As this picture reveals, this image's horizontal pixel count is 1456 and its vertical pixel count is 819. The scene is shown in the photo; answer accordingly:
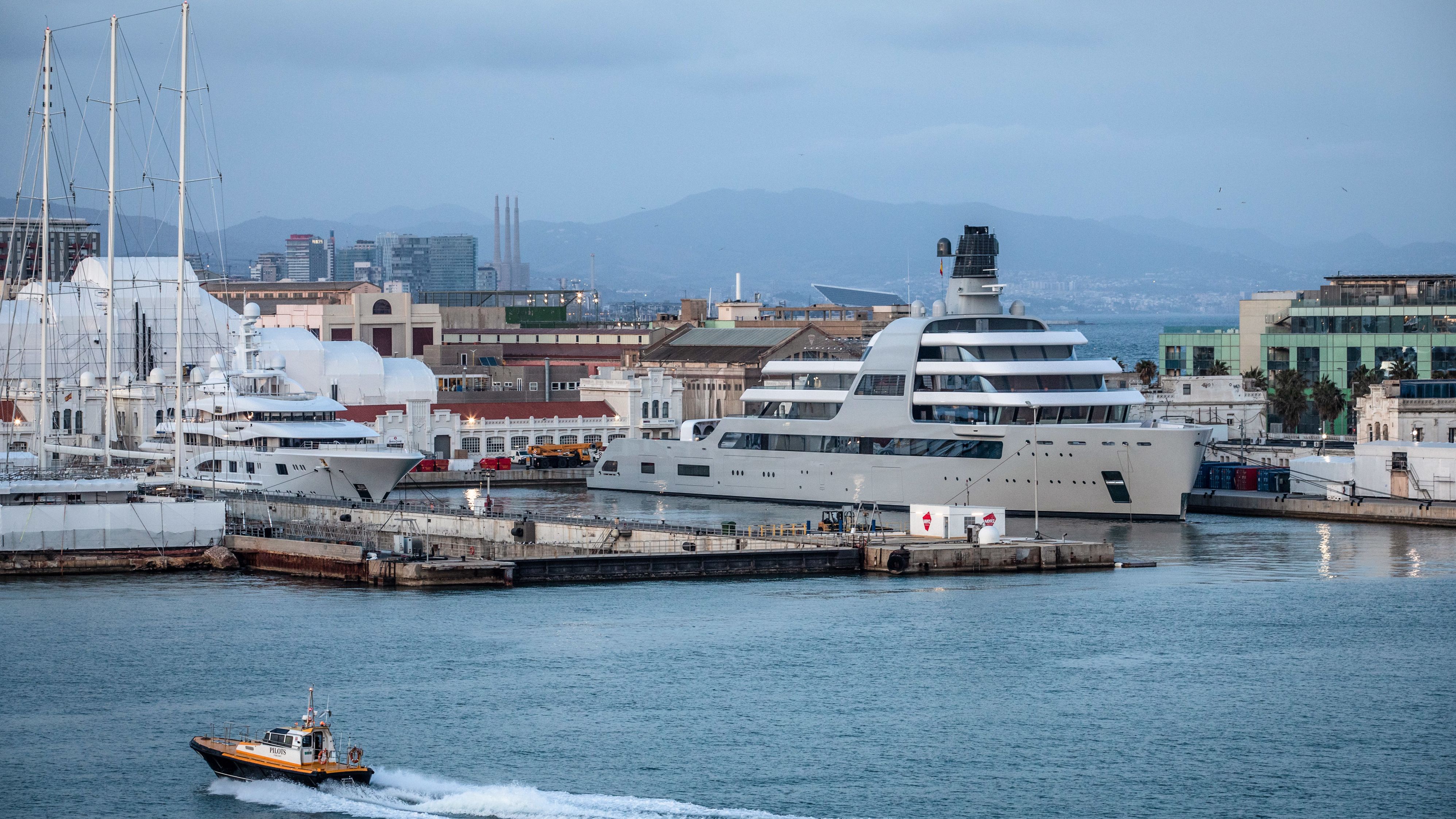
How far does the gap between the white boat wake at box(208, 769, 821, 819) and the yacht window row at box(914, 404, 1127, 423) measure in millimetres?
34817

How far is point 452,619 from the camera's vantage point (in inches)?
1697

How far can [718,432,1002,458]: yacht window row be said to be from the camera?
206ft

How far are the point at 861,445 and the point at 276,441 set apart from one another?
1851 centimetres

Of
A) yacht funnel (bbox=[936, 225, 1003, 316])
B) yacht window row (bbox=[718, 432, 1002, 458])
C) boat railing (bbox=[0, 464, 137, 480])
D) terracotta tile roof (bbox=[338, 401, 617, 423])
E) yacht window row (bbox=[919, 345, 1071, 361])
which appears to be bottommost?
boat railing (bbox=[0, 464, 137, 480])

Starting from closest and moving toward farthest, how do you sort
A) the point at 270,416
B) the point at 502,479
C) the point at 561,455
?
the point at 270,416 < the point at 502,479 < the point at 561,455

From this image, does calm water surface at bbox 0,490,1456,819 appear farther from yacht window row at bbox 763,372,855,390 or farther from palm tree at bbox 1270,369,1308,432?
palm tree at bbox 1270,369,1308,432

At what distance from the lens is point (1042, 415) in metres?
62.3

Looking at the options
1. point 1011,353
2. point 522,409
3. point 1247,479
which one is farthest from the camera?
point 522,409

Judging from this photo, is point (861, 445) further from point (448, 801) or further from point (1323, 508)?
point (448, 801)

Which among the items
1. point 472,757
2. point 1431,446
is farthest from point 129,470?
point 1431,446

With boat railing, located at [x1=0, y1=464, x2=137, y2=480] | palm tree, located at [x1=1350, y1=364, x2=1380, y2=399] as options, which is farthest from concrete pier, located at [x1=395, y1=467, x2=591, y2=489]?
palm tree, located at [x1=1350, y1=364, x2=1380, y2=399]

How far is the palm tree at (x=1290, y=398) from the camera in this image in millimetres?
82250

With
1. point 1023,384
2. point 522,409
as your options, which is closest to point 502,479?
point 522,409

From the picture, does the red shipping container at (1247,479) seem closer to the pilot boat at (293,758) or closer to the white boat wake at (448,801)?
the white boat wake at (448,801)
